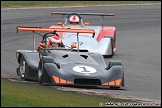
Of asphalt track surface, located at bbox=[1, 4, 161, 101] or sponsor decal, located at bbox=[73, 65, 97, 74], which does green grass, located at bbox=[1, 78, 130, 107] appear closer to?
sponsor decal, located at bbox=[73, 65, 97, 74]

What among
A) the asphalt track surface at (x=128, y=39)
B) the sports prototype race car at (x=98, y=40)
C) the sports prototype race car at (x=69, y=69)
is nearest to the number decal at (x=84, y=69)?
the sports prototype race car at (x=69, y=69)

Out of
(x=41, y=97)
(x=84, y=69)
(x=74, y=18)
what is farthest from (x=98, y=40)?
(x=41, y=97)

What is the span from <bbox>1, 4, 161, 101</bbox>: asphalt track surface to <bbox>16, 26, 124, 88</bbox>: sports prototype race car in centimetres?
34

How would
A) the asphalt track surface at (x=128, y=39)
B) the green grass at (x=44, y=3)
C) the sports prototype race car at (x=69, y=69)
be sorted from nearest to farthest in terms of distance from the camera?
the sports prototype race car at (x=69, y=69), the asphalt track surface at (x=128, y=39), the green grass at (x=44, y=3)

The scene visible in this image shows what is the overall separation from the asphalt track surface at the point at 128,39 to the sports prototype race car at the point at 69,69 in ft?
1.12

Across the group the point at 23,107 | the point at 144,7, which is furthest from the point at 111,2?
the point at 23,107

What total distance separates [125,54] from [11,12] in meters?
11.0

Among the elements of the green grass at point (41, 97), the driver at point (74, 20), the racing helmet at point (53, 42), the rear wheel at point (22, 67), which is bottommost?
the green grass at point (41, 97)

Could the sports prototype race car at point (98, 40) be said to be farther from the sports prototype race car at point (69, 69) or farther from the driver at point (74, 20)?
the sports prototype race car at point (69, 69)

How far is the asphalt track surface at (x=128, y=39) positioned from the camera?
53.2 ft

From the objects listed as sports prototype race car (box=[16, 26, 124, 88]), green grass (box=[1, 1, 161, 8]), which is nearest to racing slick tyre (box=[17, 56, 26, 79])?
sports prototype race car (box=[16, 26, 124, 88])

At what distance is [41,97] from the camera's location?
1166 cm

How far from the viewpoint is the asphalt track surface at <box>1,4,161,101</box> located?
53.2 feet

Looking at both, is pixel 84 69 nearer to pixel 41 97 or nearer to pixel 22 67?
pixel 22 67
